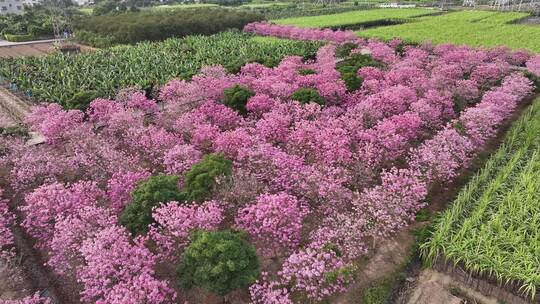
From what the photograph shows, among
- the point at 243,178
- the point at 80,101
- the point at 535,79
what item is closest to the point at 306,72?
the point at 243,178

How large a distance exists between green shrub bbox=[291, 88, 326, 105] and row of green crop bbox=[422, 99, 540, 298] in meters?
9.64

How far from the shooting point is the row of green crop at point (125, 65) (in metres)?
27.8

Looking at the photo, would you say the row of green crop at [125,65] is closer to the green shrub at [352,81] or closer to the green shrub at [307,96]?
the green shrub at [352,81]

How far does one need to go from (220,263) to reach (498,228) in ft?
29.4

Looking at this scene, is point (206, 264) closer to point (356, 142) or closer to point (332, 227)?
point (332, 227)

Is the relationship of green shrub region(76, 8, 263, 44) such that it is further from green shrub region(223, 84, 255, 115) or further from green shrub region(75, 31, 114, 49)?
green shrub region(223, 84, 255, 115)

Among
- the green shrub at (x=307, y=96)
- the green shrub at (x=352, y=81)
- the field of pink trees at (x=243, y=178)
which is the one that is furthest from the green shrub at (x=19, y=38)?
the green shrub at (x=352, y=81)

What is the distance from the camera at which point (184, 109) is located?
21.3 metres

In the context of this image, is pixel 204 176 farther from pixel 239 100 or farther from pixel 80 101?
pixel 80 101

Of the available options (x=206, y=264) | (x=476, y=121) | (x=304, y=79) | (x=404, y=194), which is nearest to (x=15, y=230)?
(x=206, y=264)

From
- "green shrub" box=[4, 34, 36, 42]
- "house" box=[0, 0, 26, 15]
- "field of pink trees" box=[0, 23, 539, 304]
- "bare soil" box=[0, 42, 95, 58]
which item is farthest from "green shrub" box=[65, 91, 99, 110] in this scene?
"house" box=[0, 0, 26, 15]

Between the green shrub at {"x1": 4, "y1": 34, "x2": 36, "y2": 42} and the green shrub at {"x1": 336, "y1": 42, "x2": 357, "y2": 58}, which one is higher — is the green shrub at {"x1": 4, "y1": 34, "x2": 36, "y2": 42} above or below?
above

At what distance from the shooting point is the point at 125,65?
34.1 meters

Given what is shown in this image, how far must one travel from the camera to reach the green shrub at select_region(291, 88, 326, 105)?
21.3 m
